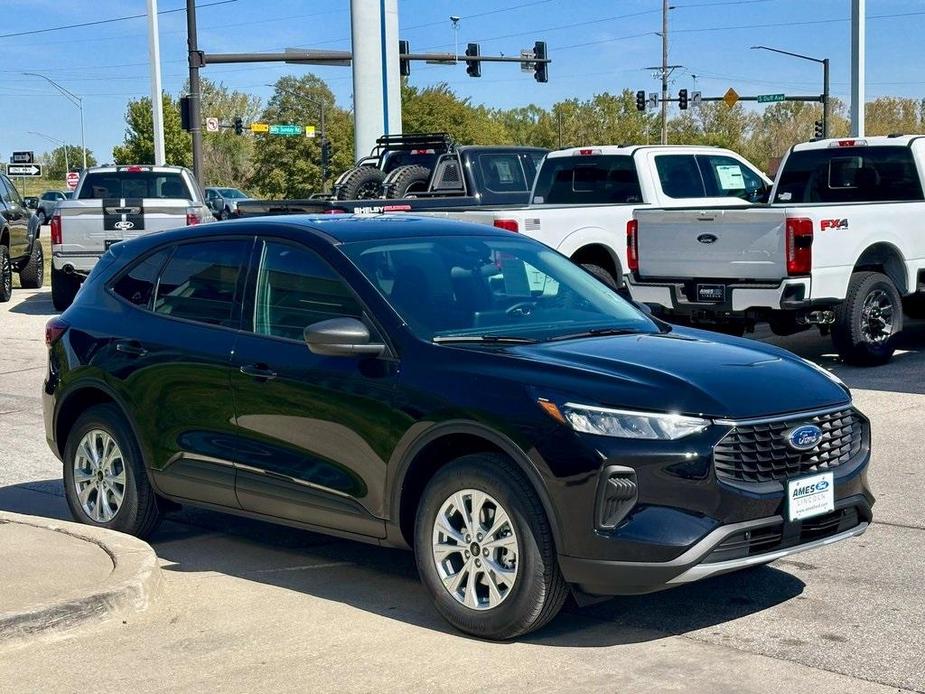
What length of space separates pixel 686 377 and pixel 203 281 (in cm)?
273

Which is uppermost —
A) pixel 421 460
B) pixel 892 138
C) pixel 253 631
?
pixel 892 138

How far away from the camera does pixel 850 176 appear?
1460cm

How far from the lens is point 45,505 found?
27.7ft

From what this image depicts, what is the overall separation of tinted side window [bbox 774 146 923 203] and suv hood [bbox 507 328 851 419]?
8.61 m

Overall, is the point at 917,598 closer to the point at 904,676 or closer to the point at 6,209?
the point at 904,676

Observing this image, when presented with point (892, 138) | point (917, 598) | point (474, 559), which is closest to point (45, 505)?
point (474, 559)

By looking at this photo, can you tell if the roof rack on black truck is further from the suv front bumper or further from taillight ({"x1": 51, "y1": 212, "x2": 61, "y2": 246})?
the suv front bumper

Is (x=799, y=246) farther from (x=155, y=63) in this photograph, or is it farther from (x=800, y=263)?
(x=155, y=63)

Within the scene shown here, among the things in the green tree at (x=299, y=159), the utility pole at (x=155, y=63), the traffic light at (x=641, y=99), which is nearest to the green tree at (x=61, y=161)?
the green tree at (x=299, y=159)

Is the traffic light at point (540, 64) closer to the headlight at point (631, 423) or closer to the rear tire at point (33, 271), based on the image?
the rear tire at point (33, 271)

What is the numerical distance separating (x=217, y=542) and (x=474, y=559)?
92.4 inches

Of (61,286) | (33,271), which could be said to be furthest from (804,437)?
(33,271)

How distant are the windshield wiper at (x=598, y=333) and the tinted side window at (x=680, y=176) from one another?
10141mm

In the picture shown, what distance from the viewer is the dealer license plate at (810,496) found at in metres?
5.42
